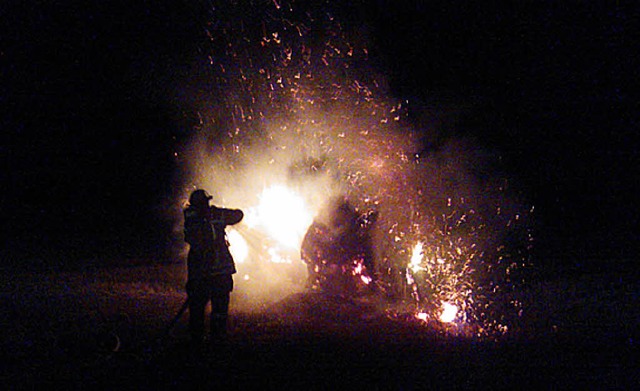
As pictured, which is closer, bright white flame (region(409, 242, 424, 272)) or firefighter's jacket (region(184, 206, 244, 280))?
firefighter's jacket (region(184, 206, 244, 280))

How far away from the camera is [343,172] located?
10.9 m

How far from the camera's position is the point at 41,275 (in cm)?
Result: 1162

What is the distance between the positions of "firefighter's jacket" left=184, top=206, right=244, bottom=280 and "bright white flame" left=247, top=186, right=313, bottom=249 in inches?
177

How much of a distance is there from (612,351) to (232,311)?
5.99 meters

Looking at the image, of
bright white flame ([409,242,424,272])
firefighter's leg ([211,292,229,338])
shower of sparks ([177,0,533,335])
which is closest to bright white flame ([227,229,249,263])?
shower of sparks ([177,0,533,335])

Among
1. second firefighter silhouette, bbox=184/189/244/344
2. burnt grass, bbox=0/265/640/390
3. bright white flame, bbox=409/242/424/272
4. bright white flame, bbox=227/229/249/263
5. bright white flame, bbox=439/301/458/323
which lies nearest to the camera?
burnt grass, bbox=0/265/640/390

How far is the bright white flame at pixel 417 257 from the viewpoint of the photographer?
9.46 m

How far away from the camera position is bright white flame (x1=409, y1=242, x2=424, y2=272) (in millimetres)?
9457

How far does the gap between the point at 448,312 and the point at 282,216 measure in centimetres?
479

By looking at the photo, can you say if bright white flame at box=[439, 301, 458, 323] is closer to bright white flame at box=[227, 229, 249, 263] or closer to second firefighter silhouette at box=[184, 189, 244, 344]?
second firefighter silhouette at box=[184, 189, 244, 344]

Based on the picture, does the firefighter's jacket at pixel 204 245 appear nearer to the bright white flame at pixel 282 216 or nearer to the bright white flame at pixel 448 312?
the bright white flame at pixel 448 312

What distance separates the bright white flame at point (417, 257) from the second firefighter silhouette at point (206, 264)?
4.28 meters

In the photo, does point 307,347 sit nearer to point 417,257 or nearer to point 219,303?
point 219,303

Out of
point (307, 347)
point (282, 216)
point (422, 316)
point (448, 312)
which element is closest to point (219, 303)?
point (307, 347)
